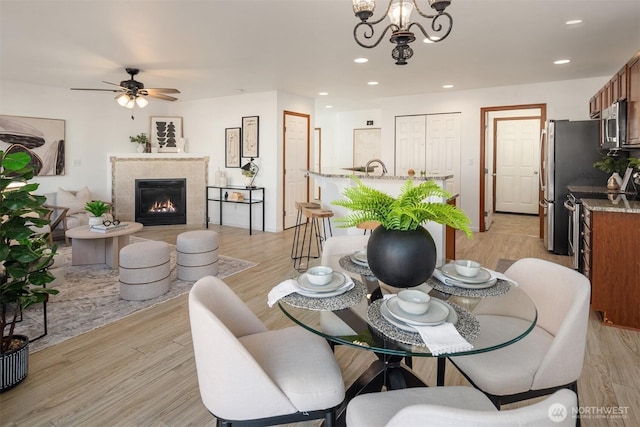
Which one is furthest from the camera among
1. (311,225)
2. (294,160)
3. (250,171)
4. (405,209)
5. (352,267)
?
(294,160)

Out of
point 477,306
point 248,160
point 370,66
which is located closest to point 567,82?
point 370,66

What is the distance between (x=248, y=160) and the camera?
23.0 feet

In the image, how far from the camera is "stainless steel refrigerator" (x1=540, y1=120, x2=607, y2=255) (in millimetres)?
4793

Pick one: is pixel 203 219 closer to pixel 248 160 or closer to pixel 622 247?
pixel 248 160

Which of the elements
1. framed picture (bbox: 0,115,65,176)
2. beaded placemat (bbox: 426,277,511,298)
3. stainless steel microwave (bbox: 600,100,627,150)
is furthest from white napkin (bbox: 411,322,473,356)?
framed picture (bbox: 0,115,65,176)

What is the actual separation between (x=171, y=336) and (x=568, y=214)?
491 centimetres

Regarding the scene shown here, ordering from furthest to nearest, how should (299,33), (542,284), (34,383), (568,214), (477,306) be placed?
1. (568,214)
2. (299,33)
3. (34,383)
4. (542,284)
5. (477,306)

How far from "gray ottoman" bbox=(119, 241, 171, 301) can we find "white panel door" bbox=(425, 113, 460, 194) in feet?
16.3

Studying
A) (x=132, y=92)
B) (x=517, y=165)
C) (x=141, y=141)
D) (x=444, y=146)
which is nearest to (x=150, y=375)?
(x=132, y=92)

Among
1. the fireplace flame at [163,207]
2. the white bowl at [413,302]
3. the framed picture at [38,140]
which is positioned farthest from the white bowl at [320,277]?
the fireplace flame at [163,207]

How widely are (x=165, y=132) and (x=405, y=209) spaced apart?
734 cm

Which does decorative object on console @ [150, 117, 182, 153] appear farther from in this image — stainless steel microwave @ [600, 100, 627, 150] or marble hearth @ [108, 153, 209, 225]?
stainless steel microwave @ [600, 100, 627, 150]

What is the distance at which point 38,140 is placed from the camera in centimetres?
608

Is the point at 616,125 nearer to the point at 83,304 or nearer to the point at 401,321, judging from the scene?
the point at 401,321
